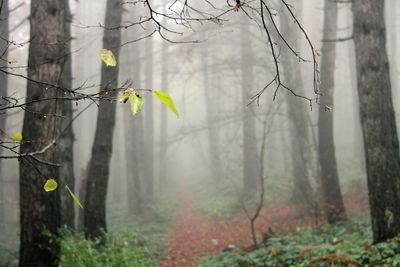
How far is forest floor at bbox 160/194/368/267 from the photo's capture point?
1023cm

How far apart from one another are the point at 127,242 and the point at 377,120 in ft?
13.8

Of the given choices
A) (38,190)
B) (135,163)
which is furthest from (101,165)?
(135,163)

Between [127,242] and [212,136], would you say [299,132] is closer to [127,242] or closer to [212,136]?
[127,242]

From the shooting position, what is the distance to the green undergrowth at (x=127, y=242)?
5.57 metres

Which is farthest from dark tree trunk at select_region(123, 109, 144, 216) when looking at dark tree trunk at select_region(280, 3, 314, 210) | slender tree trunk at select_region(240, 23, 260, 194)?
dark tree trunk at select_region(280, 3, 314, 210)

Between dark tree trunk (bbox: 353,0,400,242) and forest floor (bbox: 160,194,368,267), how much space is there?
14.0 ft

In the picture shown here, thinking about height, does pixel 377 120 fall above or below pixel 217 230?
above

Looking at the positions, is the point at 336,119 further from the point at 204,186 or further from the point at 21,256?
the point at 21,256

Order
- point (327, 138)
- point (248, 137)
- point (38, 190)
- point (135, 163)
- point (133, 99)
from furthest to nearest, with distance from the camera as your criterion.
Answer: point (248, 137) → point (135, 163) → point (327, 138) → point (38, 190) → point (133, 99)

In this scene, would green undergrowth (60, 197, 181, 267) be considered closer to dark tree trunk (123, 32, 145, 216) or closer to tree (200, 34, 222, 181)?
dark tree trunk (123, 32, 145, 216)

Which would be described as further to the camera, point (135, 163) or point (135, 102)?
point (135, 163)

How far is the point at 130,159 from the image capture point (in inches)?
671

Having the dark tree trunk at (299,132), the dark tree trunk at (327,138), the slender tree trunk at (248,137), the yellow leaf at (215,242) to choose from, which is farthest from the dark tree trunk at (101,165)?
the slender tree trunk at (248,137)

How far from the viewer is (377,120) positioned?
6.50 meters
